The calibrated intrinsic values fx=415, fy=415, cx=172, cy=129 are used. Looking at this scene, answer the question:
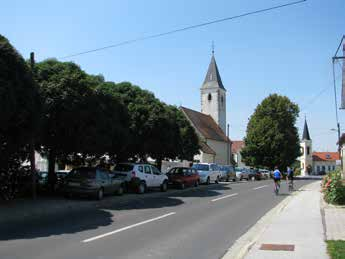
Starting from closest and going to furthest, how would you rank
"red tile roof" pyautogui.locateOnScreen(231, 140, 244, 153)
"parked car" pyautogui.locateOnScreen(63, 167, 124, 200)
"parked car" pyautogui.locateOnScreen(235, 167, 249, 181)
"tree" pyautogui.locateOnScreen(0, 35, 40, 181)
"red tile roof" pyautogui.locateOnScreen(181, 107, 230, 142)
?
"tree" pyautogui.locateOnScreen(0, 35, 40, 181) → "parked car" pyautogui.locateOnScreen(63, 167, 124, 200) → "parked car" pyautogui.locateOnScreen(235, 167, 249, 181) → "red tile roof" pyautogui.locateOnScreen(181, 107, 230, 142) → "red tile roof" pyautogui.locateOnScreen(231, 140, 244, 153)

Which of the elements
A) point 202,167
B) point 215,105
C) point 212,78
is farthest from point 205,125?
point 202,167

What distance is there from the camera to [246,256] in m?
7.58

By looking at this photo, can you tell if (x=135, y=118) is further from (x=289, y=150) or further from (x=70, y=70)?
(x=289, y=150)

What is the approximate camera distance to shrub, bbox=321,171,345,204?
17.4 m

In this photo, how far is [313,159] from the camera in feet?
449

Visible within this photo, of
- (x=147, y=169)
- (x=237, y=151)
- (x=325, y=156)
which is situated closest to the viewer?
(x=147, y=169)

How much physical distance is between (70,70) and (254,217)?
10722 millimetres

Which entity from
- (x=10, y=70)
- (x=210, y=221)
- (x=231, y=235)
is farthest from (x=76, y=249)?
(x=10, y=70)

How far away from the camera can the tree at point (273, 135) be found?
207ft

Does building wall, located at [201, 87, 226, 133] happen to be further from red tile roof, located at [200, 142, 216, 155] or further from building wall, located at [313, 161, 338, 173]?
building wall, located at [313, 161, 338, 173]

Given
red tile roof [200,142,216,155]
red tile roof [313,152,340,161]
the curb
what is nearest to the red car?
the curb

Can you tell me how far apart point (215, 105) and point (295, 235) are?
7492 centimetres

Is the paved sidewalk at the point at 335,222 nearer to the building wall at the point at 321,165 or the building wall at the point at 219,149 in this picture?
the building wall at the point at 219,149

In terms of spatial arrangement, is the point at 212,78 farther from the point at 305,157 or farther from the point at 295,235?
the point at 295,235
